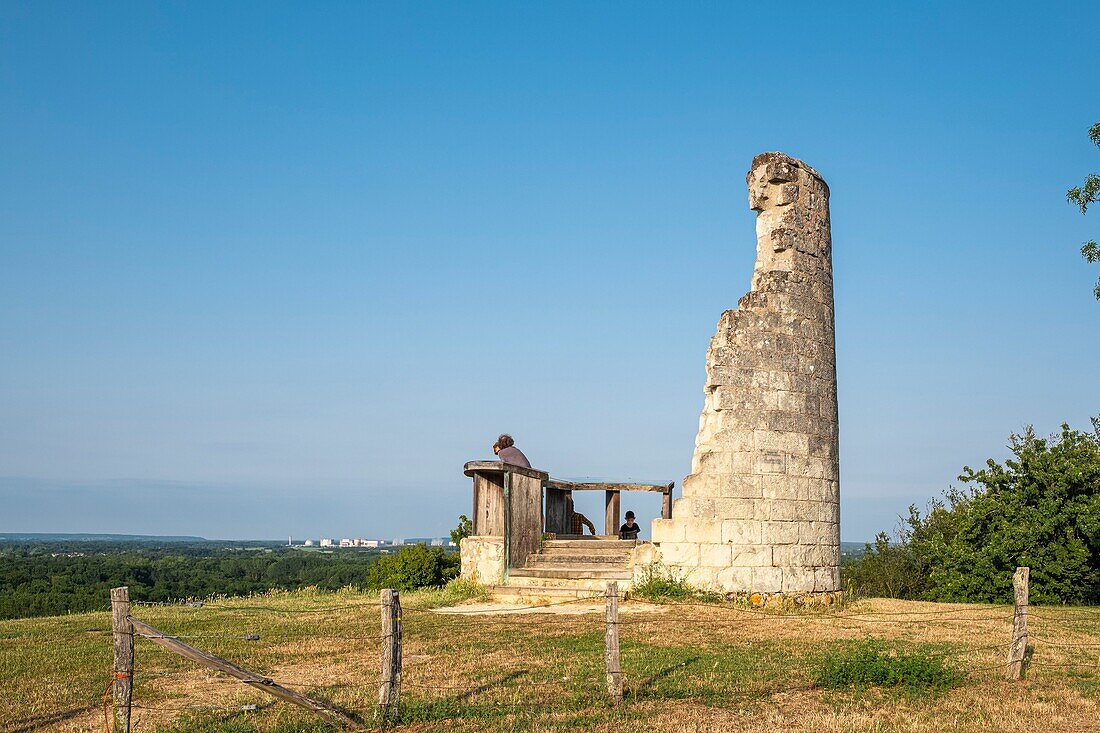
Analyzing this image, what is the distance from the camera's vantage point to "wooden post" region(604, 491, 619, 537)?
20047 mm

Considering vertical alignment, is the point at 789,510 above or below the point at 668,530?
above

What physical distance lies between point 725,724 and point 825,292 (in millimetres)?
9604

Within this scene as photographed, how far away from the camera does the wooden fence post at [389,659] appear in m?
7.38

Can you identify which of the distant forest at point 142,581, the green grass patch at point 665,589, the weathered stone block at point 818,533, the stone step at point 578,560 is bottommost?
the distant forest at point 142,581

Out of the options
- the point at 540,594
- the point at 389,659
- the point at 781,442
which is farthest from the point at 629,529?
the point at 389,659

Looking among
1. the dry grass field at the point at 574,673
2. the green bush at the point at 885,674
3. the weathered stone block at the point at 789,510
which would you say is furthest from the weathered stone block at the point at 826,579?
the green bush at the point at 885,674

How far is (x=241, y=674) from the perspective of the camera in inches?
269

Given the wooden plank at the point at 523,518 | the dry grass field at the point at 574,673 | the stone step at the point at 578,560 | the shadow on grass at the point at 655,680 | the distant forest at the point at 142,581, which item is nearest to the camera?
the dry grass field at the point at 574,673

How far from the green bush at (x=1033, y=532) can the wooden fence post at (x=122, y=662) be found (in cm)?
1316

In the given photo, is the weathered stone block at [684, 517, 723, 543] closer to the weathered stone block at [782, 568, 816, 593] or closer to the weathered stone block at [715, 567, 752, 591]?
the weathered stone block at [715, 567, 752, 591]

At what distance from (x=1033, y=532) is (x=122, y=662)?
1561cm

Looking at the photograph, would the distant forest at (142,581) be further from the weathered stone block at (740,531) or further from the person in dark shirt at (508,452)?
the weathered stone block at (740,531)

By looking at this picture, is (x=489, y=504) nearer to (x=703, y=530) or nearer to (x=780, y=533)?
(x=703, y=530)

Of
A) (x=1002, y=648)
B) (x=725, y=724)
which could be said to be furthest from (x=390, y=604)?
(x=1002, y=648)
